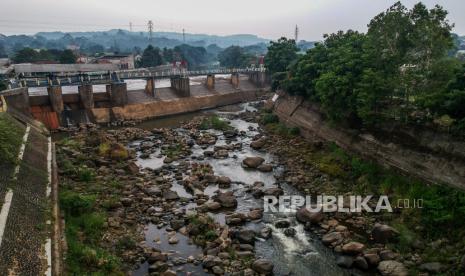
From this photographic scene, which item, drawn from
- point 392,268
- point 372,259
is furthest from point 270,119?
point 392,268

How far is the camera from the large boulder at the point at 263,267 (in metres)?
16.7

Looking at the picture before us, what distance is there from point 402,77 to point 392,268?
13.8 m

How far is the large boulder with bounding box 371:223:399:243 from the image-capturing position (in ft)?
61.7

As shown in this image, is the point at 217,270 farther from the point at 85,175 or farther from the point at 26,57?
the point at 26,57

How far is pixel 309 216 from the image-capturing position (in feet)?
69.9

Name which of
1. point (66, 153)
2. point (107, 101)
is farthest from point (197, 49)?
point (66, 153)

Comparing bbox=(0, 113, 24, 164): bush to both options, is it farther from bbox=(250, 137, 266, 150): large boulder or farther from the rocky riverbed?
bbox=(250, 137, 266, 150): large boulder

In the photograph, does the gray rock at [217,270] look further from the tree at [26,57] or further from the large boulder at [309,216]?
the tree at [26,57]

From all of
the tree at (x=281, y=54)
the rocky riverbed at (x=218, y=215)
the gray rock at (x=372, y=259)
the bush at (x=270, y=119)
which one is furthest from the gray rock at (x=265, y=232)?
the tree at (x=281, y=54)

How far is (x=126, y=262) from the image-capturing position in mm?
17188

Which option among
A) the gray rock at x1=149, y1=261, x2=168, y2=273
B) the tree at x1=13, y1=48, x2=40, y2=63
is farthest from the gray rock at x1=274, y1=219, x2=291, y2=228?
the tree at x1=13, y1=48, x2=40, y2=63

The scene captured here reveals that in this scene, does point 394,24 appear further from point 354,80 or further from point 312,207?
point 312,207

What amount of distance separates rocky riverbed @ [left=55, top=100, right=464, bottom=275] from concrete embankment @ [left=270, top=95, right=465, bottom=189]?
141 inches

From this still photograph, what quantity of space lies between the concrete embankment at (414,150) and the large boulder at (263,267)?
12238 mm
